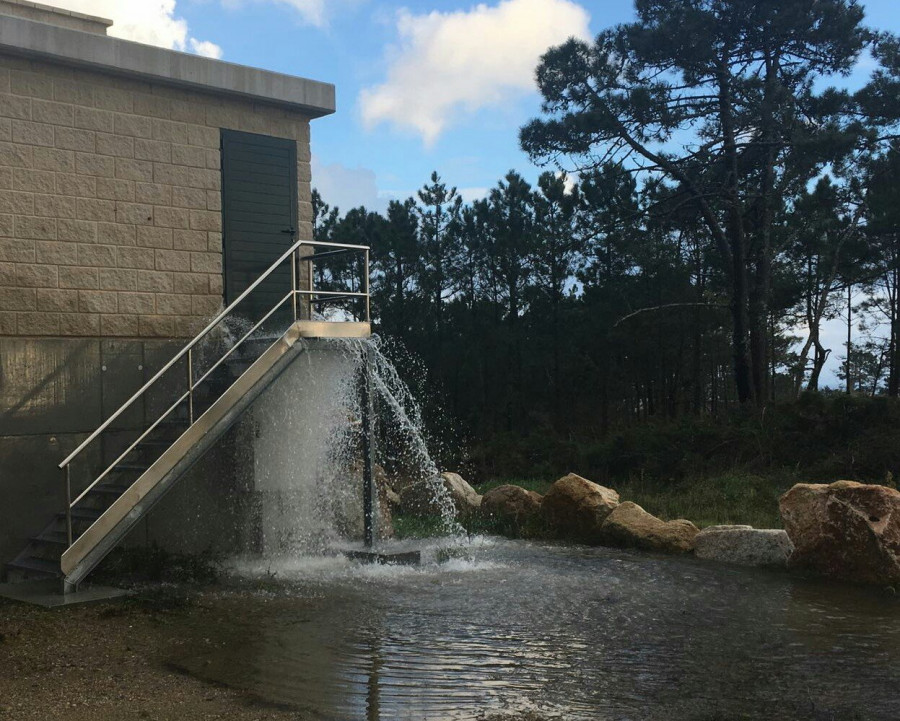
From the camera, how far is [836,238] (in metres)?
27.3

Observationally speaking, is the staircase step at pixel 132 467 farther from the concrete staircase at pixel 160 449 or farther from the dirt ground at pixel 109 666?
the dirt ground at pixel 109 666

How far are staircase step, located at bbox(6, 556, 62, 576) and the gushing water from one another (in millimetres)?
2900

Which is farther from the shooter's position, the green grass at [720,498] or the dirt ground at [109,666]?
the green grass at [720,498]

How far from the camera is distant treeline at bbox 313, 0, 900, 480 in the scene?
2403cm

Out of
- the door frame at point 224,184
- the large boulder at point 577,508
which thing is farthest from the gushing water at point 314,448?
the large boulder at point 577,508

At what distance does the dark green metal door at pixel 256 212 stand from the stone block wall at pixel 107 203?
16 centimetres

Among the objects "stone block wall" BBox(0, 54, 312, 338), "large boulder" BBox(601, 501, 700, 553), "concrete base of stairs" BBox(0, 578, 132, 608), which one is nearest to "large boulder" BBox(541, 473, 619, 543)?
"large boulder" BBox(601, 501, 700, 553)

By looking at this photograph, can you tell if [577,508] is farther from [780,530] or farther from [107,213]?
[107,213]

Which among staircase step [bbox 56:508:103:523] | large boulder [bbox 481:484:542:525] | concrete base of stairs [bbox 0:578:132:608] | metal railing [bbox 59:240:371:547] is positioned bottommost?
concrete base of stairs [bbox 0:578:132:608]

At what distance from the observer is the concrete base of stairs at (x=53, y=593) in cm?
941

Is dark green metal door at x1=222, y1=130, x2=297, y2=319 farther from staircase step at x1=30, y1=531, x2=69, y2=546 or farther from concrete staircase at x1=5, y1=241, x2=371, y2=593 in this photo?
staircase step at x1=30, y1=531, x2=69, y2=546

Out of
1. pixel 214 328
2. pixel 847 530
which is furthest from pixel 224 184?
pixel 847 530

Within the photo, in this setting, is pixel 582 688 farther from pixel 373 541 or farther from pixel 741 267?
pixel 741 267

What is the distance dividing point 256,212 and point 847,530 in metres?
7.96
